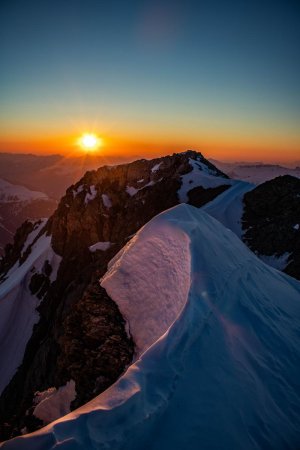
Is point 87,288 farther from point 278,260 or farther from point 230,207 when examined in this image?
point 230,207

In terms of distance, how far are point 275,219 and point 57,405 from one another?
1291 inches

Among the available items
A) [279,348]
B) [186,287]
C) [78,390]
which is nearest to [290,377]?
[279,348]

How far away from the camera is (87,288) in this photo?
46.2ft

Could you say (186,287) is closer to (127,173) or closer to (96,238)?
(96,238)

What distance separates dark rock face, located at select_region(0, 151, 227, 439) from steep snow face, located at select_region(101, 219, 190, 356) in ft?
2.01

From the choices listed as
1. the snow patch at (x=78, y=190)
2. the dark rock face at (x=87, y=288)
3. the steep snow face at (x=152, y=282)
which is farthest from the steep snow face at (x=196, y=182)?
the steep snow face at (x=152, y=282)

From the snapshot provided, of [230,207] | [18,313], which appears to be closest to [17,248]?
[18,313]

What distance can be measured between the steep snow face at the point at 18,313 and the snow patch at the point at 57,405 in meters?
37.9

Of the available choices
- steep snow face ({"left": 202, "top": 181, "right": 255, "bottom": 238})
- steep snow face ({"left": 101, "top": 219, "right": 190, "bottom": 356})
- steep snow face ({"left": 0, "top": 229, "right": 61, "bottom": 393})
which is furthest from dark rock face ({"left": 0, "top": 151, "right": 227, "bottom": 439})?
steep snow face ({"left": 202, "top": 181, "right": 255, "bottom": 238})

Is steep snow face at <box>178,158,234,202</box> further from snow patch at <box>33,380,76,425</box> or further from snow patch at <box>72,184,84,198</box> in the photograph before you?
snow patch at <box>33,380,76,425</box>

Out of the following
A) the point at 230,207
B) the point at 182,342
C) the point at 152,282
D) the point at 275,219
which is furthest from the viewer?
the point at 230,207

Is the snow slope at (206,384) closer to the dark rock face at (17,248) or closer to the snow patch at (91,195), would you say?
the snow patch at (91,195)

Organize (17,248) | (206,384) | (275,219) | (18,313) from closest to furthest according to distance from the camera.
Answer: (206,384) → (275,219) → (18,313) → (17,248)

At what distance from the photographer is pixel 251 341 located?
8570 mm
